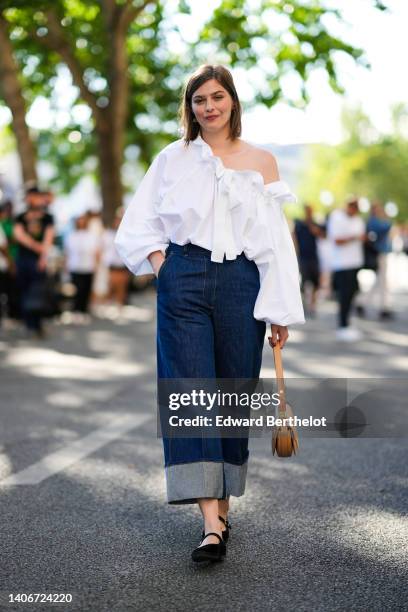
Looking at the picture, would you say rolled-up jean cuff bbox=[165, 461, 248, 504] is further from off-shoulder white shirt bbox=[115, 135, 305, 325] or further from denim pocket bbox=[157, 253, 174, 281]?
denim pocket bbox=[157, 253, 174, 281]

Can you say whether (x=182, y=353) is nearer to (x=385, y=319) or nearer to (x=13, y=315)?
(x=13, y=315)

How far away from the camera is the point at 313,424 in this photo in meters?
7.53

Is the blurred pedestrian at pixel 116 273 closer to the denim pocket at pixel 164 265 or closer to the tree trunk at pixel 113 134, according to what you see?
the tree trunk at pixel 113 134

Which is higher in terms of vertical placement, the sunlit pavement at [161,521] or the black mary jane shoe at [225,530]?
the black mary jane shoe at [225,530]

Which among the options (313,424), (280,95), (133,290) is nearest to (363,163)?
(133,290)

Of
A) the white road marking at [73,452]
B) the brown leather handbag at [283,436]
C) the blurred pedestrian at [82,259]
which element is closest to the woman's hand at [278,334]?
the brown leather handbag at [283,436]

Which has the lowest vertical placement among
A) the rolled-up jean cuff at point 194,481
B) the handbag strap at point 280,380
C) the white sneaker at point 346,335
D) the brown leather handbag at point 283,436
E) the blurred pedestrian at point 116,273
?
the white sneaker at point 346,335

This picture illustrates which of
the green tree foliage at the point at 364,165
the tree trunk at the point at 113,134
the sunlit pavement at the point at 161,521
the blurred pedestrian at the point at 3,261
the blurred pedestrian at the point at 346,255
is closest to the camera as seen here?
the sunlit pavement at the point at 161,521

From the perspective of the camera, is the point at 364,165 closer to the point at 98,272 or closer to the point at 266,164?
the point at 98,272

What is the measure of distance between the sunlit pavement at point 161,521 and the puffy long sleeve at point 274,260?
95cm

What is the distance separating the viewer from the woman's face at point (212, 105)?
430cm

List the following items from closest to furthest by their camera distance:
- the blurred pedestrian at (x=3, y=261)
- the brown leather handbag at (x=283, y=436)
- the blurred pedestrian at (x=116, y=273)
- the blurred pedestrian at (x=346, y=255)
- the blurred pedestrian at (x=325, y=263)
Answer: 1. the brown leather handbag at (x=283, y=436)
2. the blurred pedestrian at (x=346, y=255)
3. the blurred pedestrian at (x=3, y=261)
4. the blurred pedestrian at (x=116, y=273)
5. the blurred pedestrian at (x=325, y=263)

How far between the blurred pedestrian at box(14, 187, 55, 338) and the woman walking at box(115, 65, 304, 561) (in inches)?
363

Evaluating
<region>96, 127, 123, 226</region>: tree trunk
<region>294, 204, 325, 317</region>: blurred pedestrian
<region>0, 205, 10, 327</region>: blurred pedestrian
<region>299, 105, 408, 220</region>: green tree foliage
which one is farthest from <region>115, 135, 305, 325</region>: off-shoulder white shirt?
<region>299, 105, 408, 220</region>: green tree foliage
